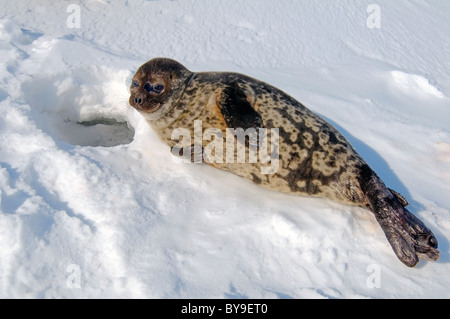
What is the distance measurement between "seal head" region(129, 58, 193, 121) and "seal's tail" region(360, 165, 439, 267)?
1486mm

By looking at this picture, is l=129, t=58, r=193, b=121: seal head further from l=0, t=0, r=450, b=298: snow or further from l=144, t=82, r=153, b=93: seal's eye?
l=0, t=0, r=450, b=298: snow

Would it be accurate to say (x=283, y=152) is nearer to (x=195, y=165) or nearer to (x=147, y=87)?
(x=195, y=165)

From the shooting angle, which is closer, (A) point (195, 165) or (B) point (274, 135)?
(B) point (274, 135)

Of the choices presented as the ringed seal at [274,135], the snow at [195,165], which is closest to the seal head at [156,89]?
the ringed seal at [274,135]

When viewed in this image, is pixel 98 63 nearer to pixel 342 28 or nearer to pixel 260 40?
pixel 260 40

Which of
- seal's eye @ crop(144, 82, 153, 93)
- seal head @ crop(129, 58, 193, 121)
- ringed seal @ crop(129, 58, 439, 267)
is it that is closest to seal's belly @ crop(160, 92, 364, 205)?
ringed seal @ crop(129, 58, 439, 267)

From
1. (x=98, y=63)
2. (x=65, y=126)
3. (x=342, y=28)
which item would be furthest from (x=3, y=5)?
(x=342, y=28)

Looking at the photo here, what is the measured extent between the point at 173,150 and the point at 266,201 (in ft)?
2.56

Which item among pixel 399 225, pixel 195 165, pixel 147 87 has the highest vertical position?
pixel 147 87

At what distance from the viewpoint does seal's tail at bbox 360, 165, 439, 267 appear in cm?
247

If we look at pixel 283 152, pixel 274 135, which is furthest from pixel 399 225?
pixel 274 135

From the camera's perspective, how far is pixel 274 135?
2.98 meters

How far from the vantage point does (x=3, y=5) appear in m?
5.09

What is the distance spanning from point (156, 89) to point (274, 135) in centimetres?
97
